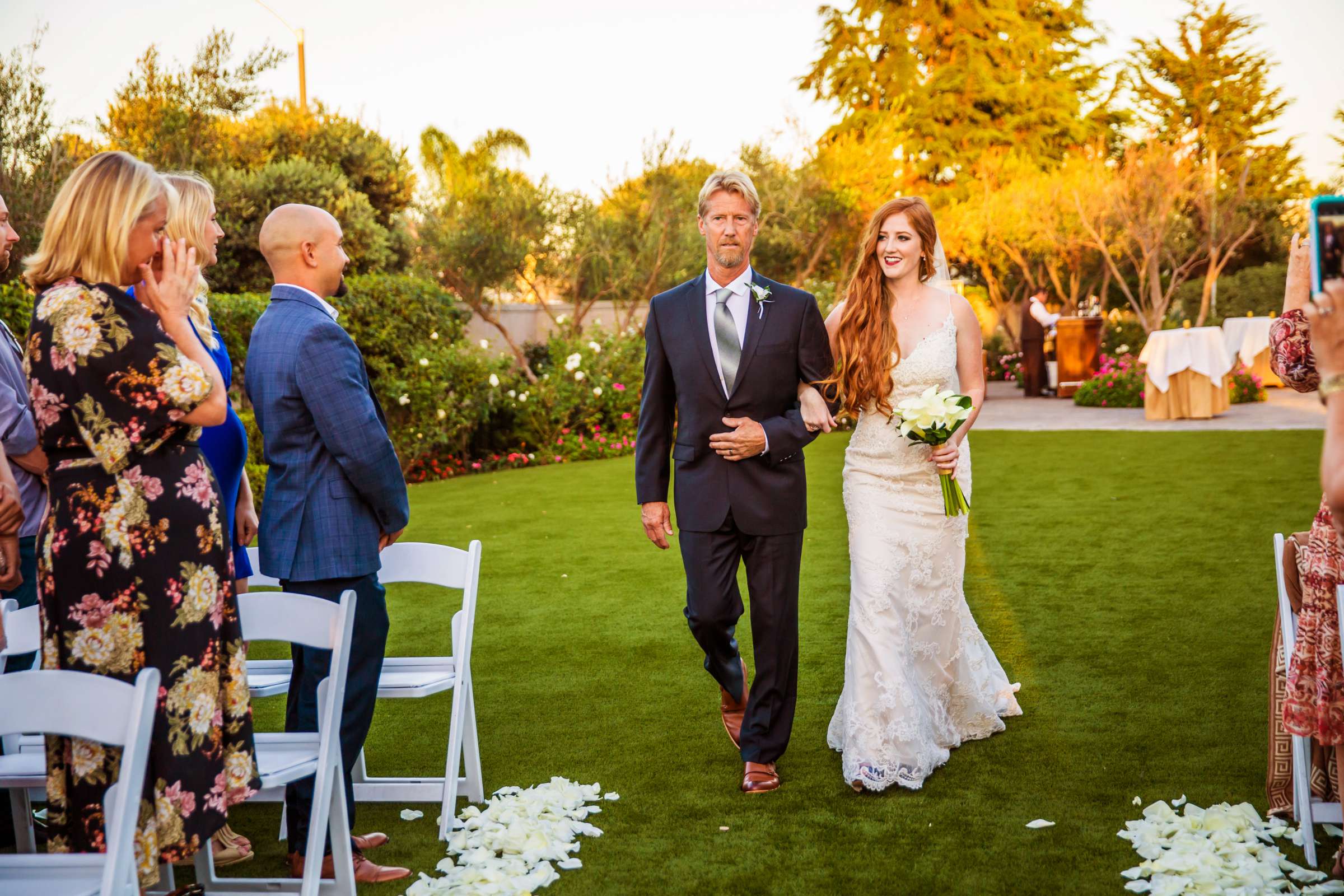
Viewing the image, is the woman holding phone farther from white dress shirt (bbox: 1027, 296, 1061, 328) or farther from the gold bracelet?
white dress shirt (bbox: 1027, 296, 1061, 328)

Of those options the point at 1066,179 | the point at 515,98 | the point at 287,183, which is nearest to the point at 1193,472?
the point at 287,183

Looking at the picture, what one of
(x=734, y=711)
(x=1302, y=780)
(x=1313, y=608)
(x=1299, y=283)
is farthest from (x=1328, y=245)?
(x=734, y=711)

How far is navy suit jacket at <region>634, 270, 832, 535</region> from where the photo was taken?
4.18 m

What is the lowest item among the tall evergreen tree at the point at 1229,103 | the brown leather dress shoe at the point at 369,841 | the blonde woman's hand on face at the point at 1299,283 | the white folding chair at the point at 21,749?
the brown leather dress shoe at the point at 369,841

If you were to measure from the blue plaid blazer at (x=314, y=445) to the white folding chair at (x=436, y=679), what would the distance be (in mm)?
470

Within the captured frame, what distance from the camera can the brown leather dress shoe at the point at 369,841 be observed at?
3832mm

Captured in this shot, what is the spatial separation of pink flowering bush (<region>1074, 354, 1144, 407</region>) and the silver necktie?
55.6 ft

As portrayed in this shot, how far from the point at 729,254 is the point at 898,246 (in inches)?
28.6

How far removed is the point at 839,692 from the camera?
5.43m

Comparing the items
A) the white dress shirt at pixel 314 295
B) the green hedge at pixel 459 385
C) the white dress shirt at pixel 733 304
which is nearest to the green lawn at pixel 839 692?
the white dress shirt at pixel 733 304

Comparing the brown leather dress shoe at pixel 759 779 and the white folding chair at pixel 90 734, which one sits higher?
the white folding chair at pixel 90 734

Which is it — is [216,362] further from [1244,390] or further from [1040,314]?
[1040,314]

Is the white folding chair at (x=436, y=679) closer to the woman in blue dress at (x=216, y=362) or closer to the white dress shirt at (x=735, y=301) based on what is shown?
the woman in blue dress at (x=216, y=362)

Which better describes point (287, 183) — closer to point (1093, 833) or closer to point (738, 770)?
point (738, 770)
